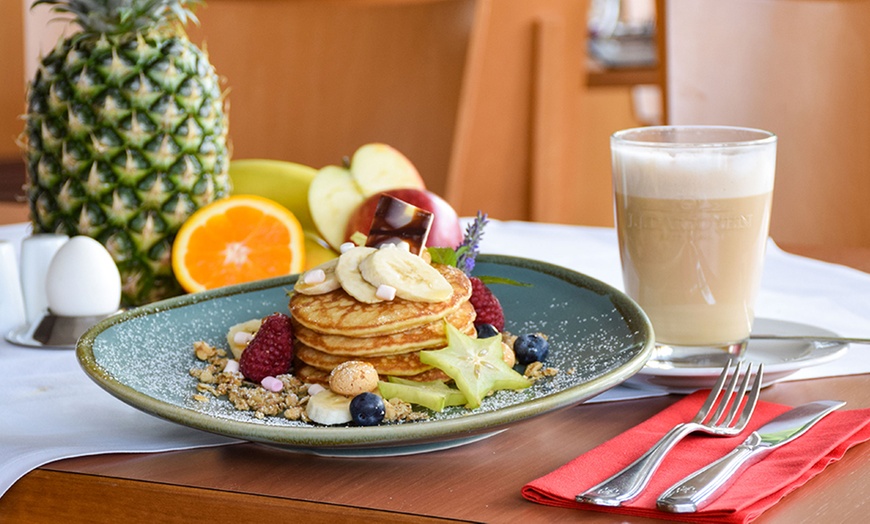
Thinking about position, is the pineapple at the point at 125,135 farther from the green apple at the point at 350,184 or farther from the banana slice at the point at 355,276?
the banana slice at the point at 355,276

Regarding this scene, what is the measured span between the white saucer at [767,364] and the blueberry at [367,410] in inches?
9.0

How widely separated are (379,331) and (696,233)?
0.29 m

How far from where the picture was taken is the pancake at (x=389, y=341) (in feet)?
2.31

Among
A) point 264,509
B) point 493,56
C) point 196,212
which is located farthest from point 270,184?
point 493,56

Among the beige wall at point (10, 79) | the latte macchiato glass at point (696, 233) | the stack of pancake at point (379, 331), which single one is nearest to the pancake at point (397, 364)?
the stack of pancake at point (379, 331)

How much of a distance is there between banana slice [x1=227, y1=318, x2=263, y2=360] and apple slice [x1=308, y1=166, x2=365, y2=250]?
0.44m

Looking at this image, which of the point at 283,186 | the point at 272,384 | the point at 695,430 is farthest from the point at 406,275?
the point at 283,186

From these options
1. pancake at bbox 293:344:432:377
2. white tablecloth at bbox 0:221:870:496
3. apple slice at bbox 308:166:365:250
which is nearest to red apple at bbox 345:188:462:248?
apple slice at bbox 308:166:365:250

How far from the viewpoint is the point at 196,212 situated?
3.56 ft

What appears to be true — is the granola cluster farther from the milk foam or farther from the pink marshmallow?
the milk foam

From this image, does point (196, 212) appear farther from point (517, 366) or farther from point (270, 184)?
point (517, 366)

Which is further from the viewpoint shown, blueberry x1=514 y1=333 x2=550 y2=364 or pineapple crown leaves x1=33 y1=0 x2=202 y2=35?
pineapple crown leaves x1=33 y1=0 x2=202 y2=35

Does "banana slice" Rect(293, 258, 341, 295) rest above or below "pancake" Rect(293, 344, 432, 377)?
above

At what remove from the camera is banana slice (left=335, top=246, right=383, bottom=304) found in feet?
2.36
